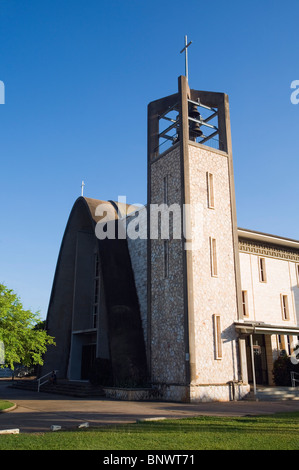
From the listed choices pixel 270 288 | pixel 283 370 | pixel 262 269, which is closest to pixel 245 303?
pixel 270 288

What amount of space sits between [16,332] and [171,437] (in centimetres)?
1067

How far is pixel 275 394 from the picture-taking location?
1905 cm

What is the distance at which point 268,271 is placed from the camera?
25.0 m

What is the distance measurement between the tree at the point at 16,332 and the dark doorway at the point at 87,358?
30.0 feet

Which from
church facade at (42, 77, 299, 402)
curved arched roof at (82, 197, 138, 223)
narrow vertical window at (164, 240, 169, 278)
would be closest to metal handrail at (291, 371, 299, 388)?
church facade at (42, 77, 299, 402)

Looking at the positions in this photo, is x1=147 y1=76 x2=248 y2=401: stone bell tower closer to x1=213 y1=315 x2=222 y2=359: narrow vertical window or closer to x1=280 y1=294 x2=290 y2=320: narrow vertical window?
x1=213 y1=315 x2=222 y2=359: narrow vertical window

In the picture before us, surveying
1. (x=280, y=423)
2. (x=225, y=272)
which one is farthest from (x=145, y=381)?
(x=280, y=423)

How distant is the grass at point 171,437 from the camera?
6797mm

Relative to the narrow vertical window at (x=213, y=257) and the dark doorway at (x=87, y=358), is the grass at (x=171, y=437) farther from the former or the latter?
the dark doorway at (x=87, y=358)

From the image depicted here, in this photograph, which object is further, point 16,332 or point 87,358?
point 87,358

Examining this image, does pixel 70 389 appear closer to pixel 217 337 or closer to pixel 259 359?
pixel 217 337

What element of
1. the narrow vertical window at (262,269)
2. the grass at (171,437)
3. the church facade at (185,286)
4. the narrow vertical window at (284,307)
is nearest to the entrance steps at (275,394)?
the church facade at (185,286)
